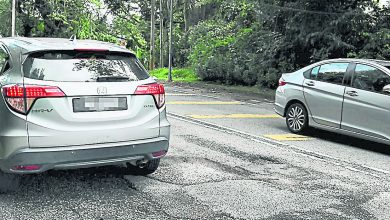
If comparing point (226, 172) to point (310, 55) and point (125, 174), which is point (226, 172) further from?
point (310, 55)

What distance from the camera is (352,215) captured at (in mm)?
4383

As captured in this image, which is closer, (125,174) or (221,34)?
(125,174)

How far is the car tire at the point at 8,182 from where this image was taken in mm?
4629

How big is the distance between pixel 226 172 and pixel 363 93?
3.19m

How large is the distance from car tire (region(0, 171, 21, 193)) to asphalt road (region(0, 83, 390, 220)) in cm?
8

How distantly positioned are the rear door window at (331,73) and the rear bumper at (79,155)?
4557mm

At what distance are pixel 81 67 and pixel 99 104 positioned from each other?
450 millimetres

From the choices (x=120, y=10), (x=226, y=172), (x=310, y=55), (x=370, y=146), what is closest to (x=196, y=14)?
(x=120, y=10)

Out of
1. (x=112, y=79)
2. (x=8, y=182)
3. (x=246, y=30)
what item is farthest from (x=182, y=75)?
(x=8, y=182)

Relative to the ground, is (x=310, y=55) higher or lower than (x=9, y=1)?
lower

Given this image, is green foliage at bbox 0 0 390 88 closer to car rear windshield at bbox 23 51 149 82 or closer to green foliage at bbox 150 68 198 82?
green foliage at bbox 150 68 198 82

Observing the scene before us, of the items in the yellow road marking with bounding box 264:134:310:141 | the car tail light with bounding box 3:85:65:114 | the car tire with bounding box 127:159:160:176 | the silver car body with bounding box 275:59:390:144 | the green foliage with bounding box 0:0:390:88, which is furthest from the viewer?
the green foliage with bounding box 0:0:390:88

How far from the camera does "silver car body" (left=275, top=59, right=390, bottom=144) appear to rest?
7340 mm

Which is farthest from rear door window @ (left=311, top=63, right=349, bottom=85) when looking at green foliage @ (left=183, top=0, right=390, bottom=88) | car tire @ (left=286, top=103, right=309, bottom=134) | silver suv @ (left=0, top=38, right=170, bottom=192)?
green foliage @ (left=183, top=0, right=390, bottom=88)
